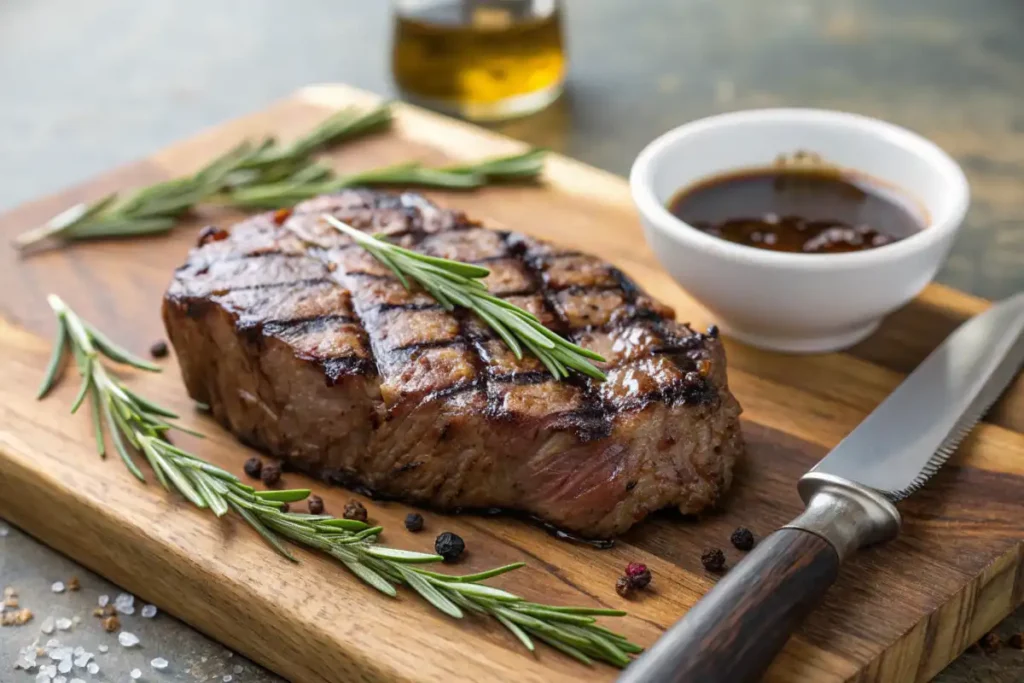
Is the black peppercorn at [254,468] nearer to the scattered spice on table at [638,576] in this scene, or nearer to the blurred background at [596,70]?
the scattered spice on table at [638,576]

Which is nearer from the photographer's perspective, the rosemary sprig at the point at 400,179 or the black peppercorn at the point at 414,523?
the black peppercorn at the point at 414,523

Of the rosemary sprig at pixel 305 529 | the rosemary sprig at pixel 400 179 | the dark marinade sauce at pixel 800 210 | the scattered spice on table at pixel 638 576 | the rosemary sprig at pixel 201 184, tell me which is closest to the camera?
the rosemary sprig at pixel 305 529

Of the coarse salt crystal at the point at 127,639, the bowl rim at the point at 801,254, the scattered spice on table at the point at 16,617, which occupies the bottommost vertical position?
the coarse salt crystal at the point at 127,639

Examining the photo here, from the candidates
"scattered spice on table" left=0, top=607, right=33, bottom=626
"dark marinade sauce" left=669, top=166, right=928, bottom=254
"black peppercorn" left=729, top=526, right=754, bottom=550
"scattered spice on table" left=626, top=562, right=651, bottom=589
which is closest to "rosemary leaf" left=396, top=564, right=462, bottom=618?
"scattered spice on table" left=626, top=562, right=651, bottom=589

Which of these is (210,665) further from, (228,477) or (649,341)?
→ (649,341)

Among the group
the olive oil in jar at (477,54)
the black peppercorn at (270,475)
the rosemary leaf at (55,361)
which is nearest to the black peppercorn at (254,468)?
the black peppercorn at (270,475)

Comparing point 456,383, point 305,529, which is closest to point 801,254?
point 456,383

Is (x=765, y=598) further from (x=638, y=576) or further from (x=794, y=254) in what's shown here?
(x=794, y=254)

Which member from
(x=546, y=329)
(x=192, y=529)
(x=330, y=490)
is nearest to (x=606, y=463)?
(x=546, y=329)
